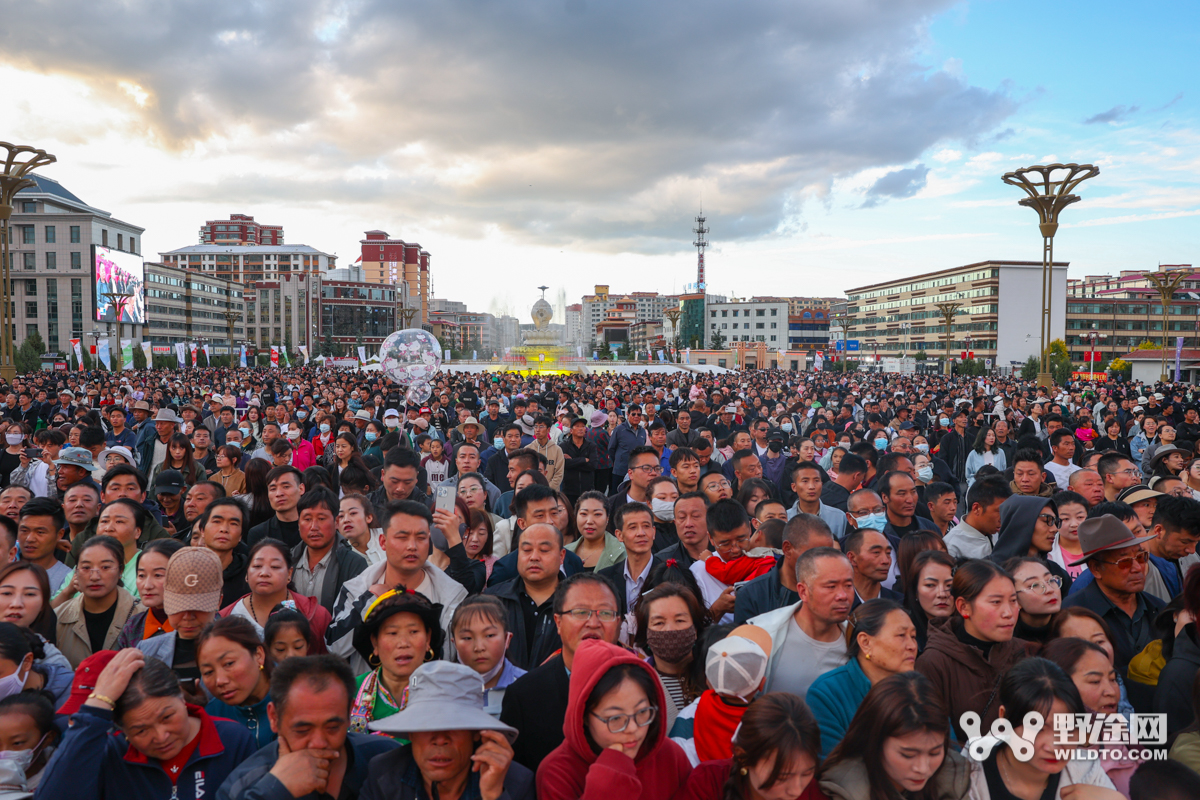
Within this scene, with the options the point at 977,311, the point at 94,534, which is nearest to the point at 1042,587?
the point at 94,534

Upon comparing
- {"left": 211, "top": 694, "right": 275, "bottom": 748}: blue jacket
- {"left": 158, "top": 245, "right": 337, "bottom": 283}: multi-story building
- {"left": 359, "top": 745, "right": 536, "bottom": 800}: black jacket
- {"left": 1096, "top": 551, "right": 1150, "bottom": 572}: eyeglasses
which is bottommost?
{"left": 211, "top": 694, "right": 275, "bottom": 748}: blue jacket

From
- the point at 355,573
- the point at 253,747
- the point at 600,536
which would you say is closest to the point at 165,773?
the point at 253,747

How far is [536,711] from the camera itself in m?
3.15

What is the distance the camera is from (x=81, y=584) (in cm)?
408

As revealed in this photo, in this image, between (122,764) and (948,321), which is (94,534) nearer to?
(122,764)

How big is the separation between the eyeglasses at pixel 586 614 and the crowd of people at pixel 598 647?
1 centimetres

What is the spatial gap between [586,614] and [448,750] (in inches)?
37.4

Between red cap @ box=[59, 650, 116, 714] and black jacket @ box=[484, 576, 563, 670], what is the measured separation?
5.85 ft

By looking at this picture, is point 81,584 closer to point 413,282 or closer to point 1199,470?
point 1199,470

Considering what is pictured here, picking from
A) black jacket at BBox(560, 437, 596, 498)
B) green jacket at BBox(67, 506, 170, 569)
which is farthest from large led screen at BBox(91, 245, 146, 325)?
green jacket at BBox(67, 506, 170, 569)

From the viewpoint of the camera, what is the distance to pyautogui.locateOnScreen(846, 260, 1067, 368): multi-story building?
97188mm

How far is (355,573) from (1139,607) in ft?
15.3

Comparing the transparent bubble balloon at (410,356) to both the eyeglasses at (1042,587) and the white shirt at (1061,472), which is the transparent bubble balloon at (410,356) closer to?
the white shirt at (1061,472)

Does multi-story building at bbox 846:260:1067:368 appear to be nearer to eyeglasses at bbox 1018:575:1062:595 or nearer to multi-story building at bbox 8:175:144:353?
multi-story building at bbox 8:175:144:353
